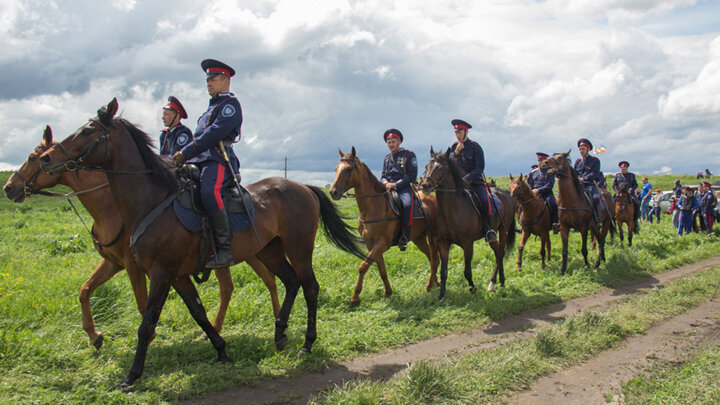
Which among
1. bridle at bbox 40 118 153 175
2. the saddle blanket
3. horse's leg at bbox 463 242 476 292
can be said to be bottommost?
horse's leg at bbox 463 242 476 292

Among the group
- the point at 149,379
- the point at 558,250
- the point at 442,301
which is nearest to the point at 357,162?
the point at 442,301

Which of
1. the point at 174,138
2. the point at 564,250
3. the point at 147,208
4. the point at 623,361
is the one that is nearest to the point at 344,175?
the point at 174,138

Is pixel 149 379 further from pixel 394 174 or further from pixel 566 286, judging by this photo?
pixel 566 286

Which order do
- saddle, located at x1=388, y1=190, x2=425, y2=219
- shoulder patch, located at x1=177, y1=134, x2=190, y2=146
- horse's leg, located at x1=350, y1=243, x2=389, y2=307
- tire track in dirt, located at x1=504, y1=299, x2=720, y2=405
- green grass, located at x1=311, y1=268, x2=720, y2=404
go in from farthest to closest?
1. saddle, located at x1=388, y1=190, x2=425, y2=219
2. horse's leg, located at x1=350, y1=243, x2=389, y2=307
3. shoulder patch, located at x1=177, y1=134, x2=190, y2=146
4. tire track in dirt, located at x1=504, y1=299, x2=720, y2=405
5. green grass, located at x1=311, y1=268, x2=720, y2=404

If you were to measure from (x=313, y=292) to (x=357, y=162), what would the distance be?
3.25 meters

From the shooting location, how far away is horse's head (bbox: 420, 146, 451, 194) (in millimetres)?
8320

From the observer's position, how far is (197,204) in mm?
5070

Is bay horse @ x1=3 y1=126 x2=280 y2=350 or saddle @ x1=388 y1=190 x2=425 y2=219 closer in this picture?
bay horse @ x1=3 y1=126 x2=280 y2=350

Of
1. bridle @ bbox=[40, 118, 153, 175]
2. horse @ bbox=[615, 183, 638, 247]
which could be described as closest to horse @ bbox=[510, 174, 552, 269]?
horse @ bbox=[615, 183, 638, 247]

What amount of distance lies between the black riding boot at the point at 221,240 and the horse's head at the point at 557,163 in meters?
8.27

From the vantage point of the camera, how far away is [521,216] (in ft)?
40.8

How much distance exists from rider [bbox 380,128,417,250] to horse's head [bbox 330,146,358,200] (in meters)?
0.88

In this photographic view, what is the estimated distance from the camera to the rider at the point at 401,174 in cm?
893

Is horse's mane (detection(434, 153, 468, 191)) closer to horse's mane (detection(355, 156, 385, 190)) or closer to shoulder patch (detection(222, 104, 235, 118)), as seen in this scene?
horse's mane (detection(355, 156, 385, 190))
